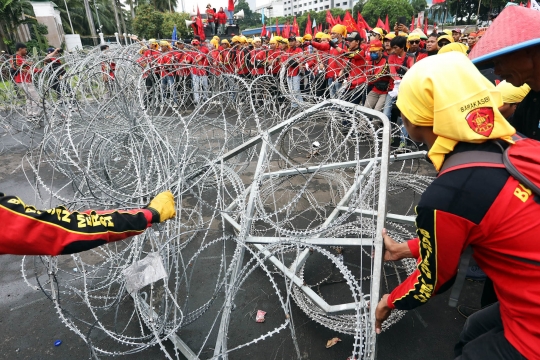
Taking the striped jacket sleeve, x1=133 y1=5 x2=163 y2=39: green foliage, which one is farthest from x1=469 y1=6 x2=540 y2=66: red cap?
x1=133 y1=5 x2=163 y2=39: green foliage

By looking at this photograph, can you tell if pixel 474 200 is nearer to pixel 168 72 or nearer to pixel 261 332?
pixel 261 332

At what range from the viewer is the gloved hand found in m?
1.98

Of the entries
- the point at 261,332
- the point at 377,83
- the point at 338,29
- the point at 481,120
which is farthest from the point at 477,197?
the point at 338,29

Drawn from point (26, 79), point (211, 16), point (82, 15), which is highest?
point (82, 15)

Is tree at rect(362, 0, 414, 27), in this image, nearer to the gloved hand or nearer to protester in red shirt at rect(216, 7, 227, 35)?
protester in red shirt at rect(216, 7, 227, 35)

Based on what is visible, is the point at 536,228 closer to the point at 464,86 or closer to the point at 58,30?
the point at 464,86

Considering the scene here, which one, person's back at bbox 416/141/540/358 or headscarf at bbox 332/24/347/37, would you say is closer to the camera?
person's back at bbox 416/141/540/358

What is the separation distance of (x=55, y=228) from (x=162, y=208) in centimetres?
58

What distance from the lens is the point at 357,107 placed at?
2.57m

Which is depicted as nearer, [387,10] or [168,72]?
[168,72]

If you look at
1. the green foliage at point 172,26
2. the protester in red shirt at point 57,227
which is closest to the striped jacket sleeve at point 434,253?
the protester in red shirt at point 57,227

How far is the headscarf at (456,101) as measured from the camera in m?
1.18

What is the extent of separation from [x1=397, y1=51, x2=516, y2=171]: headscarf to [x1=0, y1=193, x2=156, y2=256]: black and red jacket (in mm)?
1603

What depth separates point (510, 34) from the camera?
1.55m
